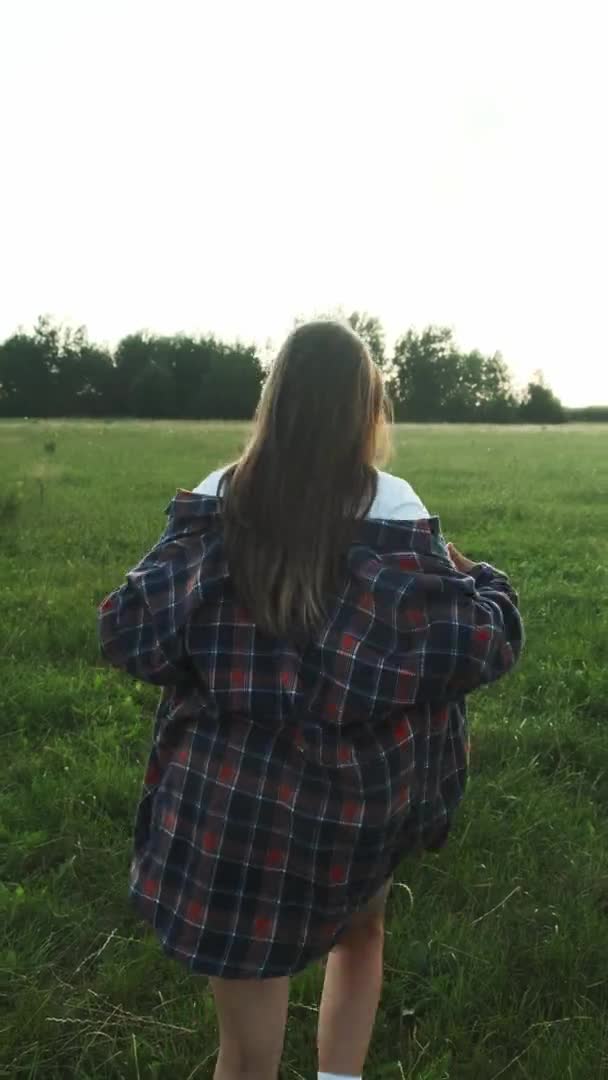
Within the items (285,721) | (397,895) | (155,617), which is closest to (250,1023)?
(285,721)

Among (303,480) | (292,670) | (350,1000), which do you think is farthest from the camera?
(350,1000)

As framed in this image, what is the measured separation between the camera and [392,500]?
1.78 m

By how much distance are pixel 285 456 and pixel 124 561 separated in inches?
246

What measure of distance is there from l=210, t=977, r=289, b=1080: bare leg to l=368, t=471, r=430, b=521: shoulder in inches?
36.2

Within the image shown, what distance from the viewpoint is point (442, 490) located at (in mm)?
14055

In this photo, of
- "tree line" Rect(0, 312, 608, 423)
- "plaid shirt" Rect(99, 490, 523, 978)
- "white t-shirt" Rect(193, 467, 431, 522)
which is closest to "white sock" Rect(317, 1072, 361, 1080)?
"plaid shirt" Rect(99, 490, 523, 978)

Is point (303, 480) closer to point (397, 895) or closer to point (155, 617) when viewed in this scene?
point (155, 617)

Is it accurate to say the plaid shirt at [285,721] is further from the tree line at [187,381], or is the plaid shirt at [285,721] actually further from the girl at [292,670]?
the tree line at [187,381]

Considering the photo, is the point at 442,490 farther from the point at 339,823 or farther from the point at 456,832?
the point at 339,823

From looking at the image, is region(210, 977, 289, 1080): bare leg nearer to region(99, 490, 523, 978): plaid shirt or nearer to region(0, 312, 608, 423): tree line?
region(99, 490, 523, 978): plaid shirt

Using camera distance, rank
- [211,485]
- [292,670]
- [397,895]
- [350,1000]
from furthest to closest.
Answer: [397,895] < [350,1000] < [211,485] < [292,670]

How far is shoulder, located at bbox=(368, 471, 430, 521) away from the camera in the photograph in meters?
1.76

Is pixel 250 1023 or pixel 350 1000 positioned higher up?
pixel 250 1023

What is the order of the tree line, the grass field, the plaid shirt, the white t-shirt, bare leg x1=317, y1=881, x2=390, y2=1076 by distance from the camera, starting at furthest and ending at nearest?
the tree line, the grass field, bare leg x1=317, y1=881, x2=390, y2=1076, the white t-shirt, the plaid shirt
